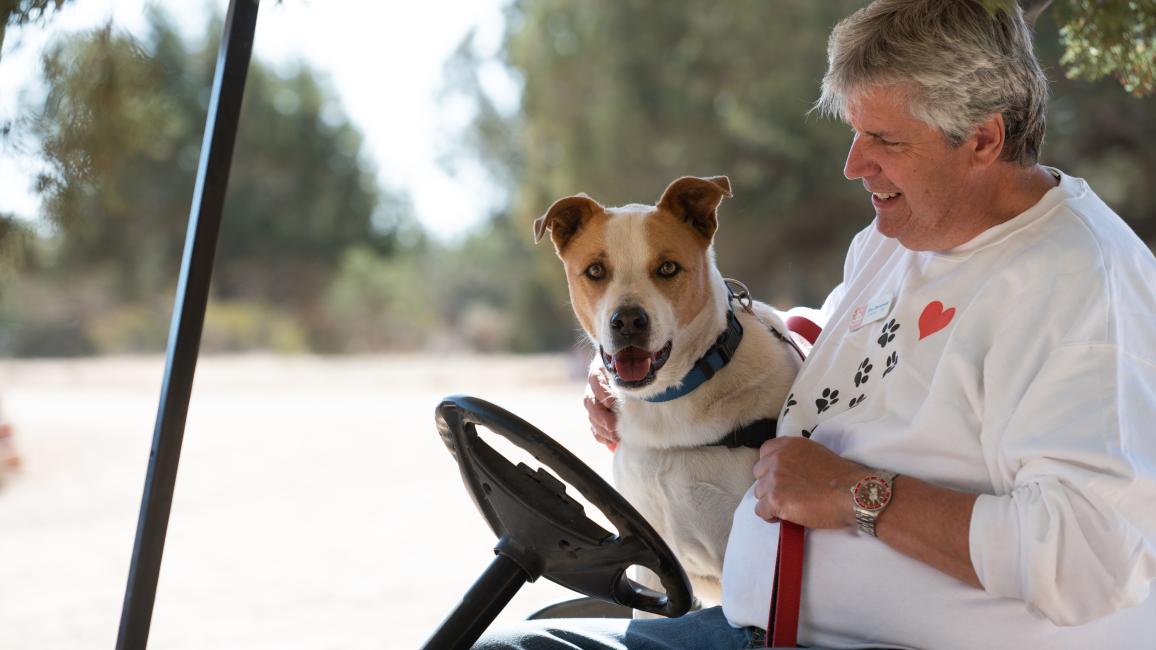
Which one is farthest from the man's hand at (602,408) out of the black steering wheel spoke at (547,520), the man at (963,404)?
the black steering wheel spoke at (547,520)

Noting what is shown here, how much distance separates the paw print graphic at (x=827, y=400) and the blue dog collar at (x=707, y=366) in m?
0.46

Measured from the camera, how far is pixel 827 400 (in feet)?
5.93

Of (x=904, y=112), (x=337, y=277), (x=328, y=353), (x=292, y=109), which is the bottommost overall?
(x=328, y=353)

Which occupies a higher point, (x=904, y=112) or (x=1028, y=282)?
(x=904, y=112)

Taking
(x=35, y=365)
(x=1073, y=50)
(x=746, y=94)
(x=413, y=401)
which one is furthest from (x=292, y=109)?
(x=1073, y=50)

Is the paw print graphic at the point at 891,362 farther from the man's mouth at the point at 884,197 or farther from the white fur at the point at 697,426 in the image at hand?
the white fur at the point at 697,426

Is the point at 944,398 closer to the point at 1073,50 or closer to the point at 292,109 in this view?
the point at 1073,50

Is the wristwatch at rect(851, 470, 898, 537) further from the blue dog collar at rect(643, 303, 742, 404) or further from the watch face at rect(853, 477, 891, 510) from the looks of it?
the blue dog collar at rect(643, 303, 742, 404)

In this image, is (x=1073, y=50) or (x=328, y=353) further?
(x=328, y=353)

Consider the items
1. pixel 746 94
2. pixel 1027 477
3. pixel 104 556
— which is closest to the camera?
pixel 1027 477

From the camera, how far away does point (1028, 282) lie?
1.51 meters

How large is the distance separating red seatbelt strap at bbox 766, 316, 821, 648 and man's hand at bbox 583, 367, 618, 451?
2.82 feet

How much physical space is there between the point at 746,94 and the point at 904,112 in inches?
406

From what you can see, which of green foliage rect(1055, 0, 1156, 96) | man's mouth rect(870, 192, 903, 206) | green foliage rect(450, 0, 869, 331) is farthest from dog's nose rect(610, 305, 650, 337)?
green foliage rect(450, 0, 869, 331)
